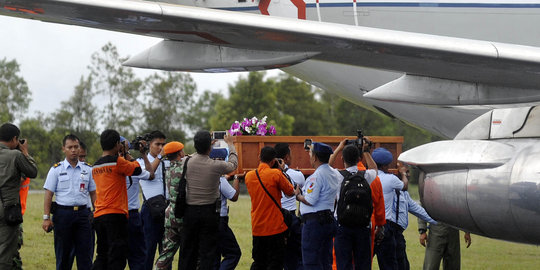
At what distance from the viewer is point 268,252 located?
812 centimetres

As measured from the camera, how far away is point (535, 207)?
5.57 meters

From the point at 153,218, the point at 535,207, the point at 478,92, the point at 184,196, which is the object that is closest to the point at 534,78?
the point at 478,92

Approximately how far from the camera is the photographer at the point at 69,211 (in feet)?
28.9

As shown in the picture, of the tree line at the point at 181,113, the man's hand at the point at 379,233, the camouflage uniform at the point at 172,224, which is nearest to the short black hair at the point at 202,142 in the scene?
the camouflage uniform at the point at 172,224

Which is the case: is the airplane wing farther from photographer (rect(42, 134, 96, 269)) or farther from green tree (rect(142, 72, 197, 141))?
green tree (rect(142, 72, 197, 141))

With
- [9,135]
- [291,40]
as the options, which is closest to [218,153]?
[9,135]

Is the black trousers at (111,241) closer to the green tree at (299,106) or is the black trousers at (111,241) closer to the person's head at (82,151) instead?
the person's head at (82,151)

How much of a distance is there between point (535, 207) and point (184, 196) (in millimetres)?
3652

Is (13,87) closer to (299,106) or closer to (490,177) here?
(299,106)

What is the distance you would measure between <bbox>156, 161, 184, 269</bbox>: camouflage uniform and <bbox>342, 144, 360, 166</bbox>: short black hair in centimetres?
182

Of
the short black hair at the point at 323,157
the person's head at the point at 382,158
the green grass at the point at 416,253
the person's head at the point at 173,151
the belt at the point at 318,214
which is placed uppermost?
the person's head at the point at 173,151

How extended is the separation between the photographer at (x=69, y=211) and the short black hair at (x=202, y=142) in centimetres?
195

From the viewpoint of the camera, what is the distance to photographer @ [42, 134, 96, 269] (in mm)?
8797

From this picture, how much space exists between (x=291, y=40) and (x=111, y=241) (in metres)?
3.79
